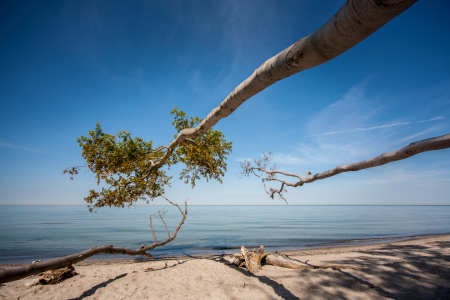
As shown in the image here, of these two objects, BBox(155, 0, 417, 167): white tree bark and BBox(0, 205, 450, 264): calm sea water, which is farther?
BBox(0, 205, 450, 264): calm sea water

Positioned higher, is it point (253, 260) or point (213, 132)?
point (213, 132)

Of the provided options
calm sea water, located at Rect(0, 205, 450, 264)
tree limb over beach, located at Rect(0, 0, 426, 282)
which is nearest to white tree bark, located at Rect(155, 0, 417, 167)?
tree limb over beach, located at Rect(0, 0, 426, 282)

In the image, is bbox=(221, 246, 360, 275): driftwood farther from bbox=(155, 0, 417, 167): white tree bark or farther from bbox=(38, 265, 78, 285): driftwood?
bbox=(155, 0, 417, 167): white tree bark

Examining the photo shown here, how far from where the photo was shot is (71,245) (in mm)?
18766

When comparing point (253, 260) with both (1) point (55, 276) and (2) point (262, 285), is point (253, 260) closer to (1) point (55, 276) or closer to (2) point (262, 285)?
(2) point (262, 285)

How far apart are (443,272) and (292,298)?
19.7ft

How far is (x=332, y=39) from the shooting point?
139 centimetres

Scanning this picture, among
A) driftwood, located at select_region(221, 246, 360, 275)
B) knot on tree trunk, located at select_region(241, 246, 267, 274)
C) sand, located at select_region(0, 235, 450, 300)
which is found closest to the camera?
sand, located at select_region(0, 235, 450, 300)

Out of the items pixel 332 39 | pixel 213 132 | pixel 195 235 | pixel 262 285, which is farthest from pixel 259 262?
pixel 195 235

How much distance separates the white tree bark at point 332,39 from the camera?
1.17 m

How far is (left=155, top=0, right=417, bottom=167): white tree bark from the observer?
1.17m

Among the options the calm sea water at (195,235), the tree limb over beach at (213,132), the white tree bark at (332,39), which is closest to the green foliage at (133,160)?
the tree limb over beach at (213,132)

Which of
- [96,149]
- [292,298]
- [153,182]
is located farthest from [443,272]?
[96,149]

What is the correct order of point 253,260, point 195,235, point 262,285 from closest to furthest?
point 262,285 < point 253,260 < point 195,235
